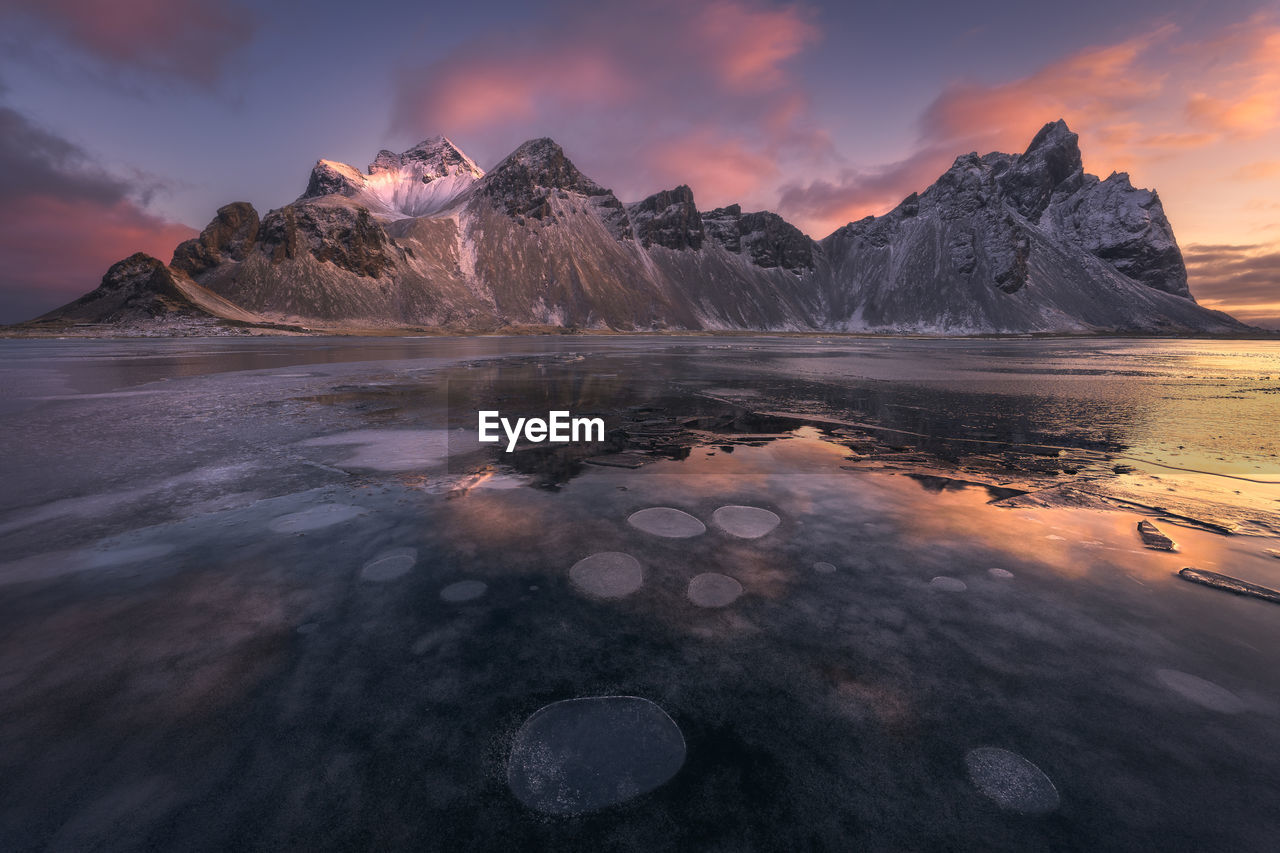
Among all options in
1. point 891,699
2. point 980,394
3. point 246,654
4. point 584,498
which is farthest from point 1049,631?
point 980,394

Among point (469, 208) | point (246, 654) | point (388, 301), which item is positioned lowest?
point (246, 654)

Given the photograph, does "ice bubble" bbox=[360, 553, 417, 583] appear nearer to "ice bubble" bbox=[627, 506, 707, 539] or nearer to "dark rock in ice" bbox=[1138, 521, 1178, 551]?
"ice bubble" bbox=[627, 506, 707, 539]

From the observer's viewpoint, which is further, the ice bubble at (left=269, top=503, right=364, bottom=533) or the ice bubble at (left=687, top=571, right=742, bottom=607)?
the ice bubble at (left=269, top=503, right=364, bottom=533)

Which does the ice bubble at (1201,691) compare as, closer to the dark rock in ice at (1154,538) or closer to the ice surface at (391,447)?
the dark rock in ice at (1154,538)

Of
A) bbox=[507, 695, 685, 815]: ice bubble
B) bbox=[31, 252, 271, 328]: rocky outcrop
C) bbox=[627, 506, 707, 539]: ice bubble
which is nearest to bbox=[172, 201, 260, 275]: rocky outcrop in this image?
bbox=[31, 252, 271, 328]: rocky outcrop

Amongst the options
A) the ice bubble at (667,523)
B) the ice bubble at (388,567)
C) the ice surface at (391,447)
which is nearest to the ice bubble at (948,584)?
the ice bubble at (667,523)

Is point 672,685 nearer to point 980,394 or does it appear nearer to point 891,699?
point 891,699

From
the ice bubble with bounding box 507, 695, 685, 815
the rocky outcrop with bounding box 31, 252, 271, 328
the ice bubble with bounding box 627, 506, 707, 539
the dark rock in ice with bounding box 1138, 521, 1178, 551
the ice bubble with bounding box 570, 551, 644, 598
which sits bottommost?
the ice bubble with bounding box 507, 695, 685, 815
